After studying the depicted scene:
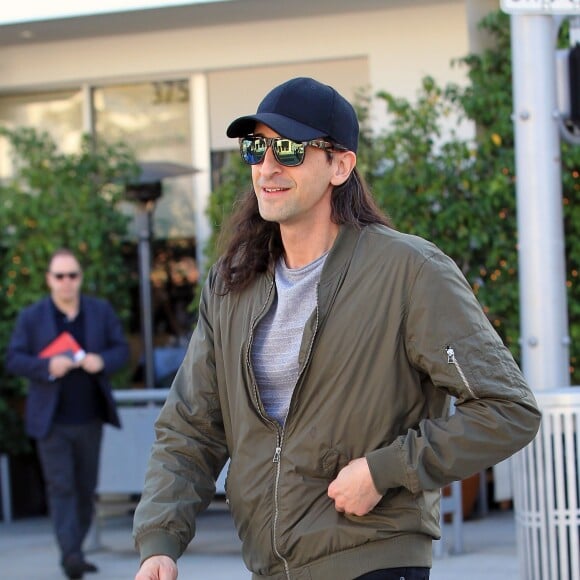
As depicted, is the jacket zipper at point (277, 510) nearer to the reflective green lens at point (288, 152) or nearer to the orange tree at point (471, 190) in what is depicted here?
the reflective green lens at point (288, 152)

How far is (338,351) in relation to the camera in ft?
9.46

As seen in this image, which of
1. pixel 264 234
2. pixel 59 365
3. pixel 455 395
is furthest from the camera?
pixel 59 365

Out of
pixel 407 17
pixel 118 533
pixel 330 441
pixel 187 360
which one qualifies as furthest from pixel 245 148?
pixel 407 17

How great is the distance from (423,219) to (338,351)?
6.38 meters

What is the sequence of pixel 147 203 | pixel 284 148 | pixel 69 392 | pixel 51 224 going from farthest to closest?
pixel 51 224 → pixel 147 203 → pixel 69 392 → pixel 284 148

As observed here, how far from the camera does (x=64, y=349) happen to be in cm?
771

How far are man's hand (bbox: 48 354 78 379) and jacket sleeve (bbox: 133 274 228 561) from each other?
443 cm

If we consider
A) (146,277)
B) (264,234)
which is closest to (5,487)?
(146,277)

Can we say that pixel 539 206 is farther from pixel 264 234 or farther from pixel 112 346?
pixel 112 346

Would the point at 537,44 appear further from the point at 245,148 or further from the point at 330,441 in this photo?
the point at 330,441

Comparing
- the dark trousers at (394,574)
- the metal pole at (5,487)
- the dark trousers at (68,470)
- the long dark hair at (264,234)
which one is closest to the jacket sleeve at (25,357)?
the dark trousers at (68,470)

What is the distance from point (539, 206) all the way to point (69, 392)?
3.28 metres

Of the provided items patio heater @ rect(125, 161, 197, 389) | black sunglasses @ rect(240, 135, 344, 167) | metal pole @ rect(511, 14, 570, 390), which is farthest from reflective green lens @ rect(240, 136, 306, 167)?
patio heater @ rect(125, 161, 197, 389)

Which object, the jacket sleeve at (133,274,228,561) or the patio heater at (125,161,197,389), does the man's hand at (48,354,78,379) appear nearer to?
the patio heater at (125,161,197,389)
